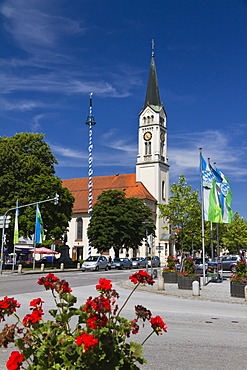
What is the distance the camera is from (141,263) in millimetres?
54438

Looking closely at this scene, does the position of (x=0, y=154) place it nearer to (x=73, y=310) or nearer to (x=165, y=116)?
(x=73, y=310)

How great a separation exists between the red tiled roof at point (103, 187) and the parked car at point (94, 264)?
105ft

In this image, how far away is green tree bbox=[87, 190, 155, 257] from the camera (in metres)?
57.1

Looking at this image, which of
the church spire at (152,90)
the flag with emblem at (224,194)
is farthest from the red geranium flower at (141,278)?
the church spire at (152,90)

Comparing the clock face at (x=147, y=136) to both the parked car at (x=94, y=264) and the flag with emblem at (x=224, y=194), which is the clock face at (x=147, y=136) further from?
the flag with emblem at (x=224, y=194)

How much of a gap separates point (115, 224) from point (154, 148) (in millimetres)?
29387

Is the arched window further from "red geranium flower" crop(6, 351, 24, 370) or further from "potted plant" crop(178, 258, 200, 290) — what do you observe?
"red geranium flower" crop(6, 351, 24, 370)

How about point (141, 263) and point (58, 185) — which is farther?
point (141, 263)

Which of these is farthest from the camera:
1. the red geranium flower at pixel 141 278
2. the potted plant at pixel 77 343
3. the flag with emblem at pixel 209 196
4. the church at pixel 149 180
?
the church at pixel 149 180

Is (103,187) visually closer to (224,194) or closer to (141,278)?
(224,194)

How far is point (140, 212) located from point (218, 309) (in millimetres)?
47327

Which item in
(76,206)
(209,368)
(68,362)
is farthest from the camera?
(76,206)

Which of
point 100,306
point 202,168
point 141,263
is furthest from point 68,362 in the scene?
point 141,263

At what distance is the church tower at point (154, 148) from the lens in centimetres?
8075
